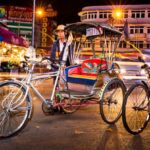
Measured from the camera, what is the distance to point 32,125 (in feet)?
24.2

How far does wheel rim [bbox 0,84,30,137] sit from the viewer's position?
6.34 meters

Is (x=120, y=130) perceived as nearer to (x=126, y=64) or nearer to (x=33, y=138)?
(x=33, y=138)

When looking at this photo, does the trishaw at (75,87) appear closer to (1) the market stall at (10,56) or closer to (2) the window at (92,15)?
(1) the market stall at (10,56)

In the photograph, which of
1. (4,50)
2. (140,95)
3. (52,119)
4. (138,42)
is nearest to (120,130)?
(140,95)

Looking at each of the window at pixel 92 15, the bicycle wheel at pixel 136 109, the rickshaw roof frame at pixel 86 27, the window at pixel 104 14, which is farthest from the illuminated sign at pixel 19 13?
the bicycle wheel at pixel 136 109

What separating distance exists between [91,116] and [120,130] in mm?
1681

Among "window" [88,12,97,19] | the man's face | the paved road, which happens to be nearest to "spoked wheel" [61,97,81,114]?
the paved road

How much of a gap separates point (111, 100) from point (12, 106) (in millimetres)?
2310

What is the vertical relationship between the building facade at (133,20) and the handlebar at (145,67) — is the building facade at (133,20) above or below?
above

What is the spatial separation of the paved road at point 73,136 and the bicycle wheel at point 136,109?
0.15 m

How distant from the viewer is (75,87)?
837 centimetres

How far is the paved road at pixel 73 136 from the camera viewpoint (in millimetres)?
5824

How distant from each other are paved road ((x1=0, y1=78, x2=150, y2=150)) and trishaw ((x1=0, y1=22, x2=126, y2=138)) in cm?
24

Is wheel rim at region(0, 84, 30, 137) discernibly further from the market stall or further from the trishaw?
the market stall
